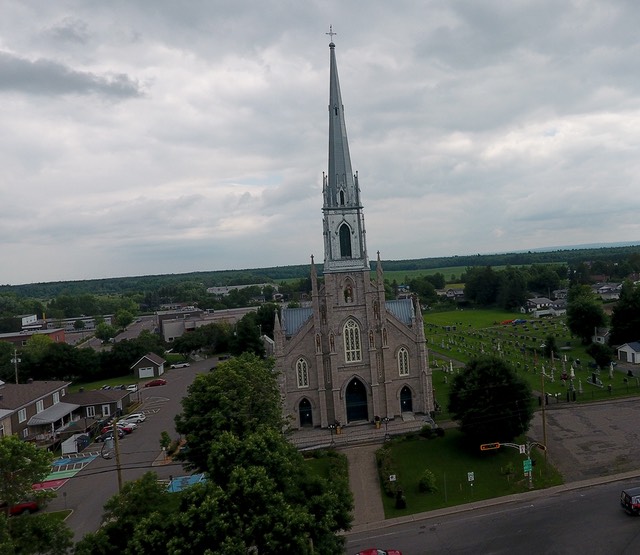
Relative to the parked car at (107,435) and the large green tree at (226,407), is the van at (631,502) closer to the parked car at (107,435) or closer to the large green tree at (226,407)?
the large green tree at (226,407)

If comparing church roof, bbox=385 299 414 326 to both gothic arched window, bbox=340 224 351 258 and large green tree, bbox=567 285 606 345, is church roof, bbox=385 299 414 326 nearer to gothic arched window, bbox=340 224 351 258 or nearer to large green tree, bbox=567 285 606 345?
gothic arched window, bbox=340 224 351 258

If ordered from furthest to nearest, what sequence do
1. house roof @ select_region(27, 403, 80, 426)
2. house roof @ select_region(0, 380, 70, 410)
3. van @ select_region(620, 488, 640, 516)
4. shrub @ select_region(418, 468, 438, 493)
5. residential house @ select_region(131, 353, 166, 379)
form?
1. residential house @ select_region(131, 353, 166, 379)
2. house roof @ select_region(27, 403, 80, 426)
3. house roof @ select_region(0, 380, 70, 410)
4. shrub @ select_region(418, 468, 438, 493)
5. van @ select_region(620, 488, 640, 516)

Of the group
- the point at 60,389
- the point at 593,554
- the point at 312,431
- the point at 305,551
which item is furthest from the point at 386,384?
the point at 60,389

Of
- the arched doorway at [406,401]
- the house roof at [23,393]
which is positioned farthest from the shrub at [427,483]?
the house roof at [23,393]

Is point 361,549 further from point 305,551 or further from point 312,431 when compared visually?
point 312,431

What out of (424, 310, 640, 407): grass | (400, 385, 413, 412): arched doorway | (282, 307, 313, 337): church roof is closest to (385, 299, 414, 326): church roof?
(400, 385, 413, 412): arched doorway

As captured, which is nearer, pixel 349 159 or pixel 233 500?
pixel 233 500

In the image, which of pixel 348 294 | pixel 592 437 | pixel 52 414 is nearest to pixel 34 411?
pixel 52 414
